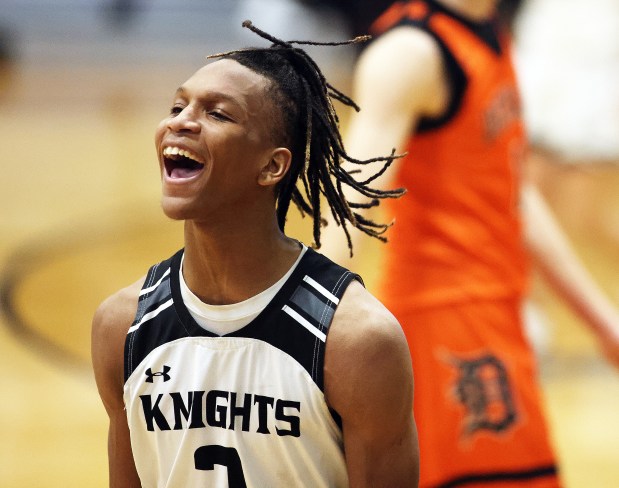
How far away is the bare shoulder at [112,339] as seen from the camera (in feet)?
6.02

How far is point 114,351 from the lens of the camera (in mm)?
1838

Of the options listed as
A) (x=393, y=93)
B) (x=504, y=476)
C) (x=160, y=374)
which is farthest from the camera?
(x=504, y=476)

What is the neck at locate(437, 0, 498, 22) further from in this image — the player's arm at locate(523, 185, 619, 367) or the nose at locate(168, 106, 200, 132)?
the nose at locate(168, 106, 200, 132)

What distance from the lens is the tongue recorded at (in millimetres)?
1686

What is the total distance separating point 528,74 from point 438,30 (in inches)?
139

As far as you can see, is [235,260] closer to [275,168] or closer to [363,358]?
[275,168]

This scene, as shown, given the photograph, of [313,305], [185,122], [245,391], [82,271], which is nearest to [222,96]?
[185,122]

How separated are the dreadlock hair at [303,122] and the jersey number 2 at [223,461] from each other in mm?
388

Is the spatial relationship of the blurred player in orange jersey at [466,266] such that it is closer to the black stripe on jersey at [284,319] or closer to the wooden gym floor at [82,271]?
the black stripe on jersey at [284,319]

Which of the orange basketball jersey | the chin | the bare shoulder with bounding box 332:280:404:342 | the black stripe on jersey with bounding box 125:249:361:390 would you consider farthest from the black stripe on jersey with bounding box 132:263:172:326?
the orange basketball jersey

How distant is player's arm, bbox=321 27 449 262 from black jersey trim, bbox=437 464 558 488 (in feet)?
2.58

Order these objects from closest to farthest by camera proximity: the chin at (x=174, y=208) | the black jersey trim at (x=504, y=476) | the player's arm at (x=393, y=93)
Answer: the chin at (x=174, y=208)
the player's arm at (x=393, y=93)
the black jersey trim at (x=504, y=476)

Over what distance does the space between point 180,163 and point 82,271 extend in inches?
215

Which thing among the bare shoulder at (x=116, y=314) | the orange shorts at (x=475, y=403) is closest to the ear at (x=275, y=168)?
the bare shoulder at (x=116, y=314)
